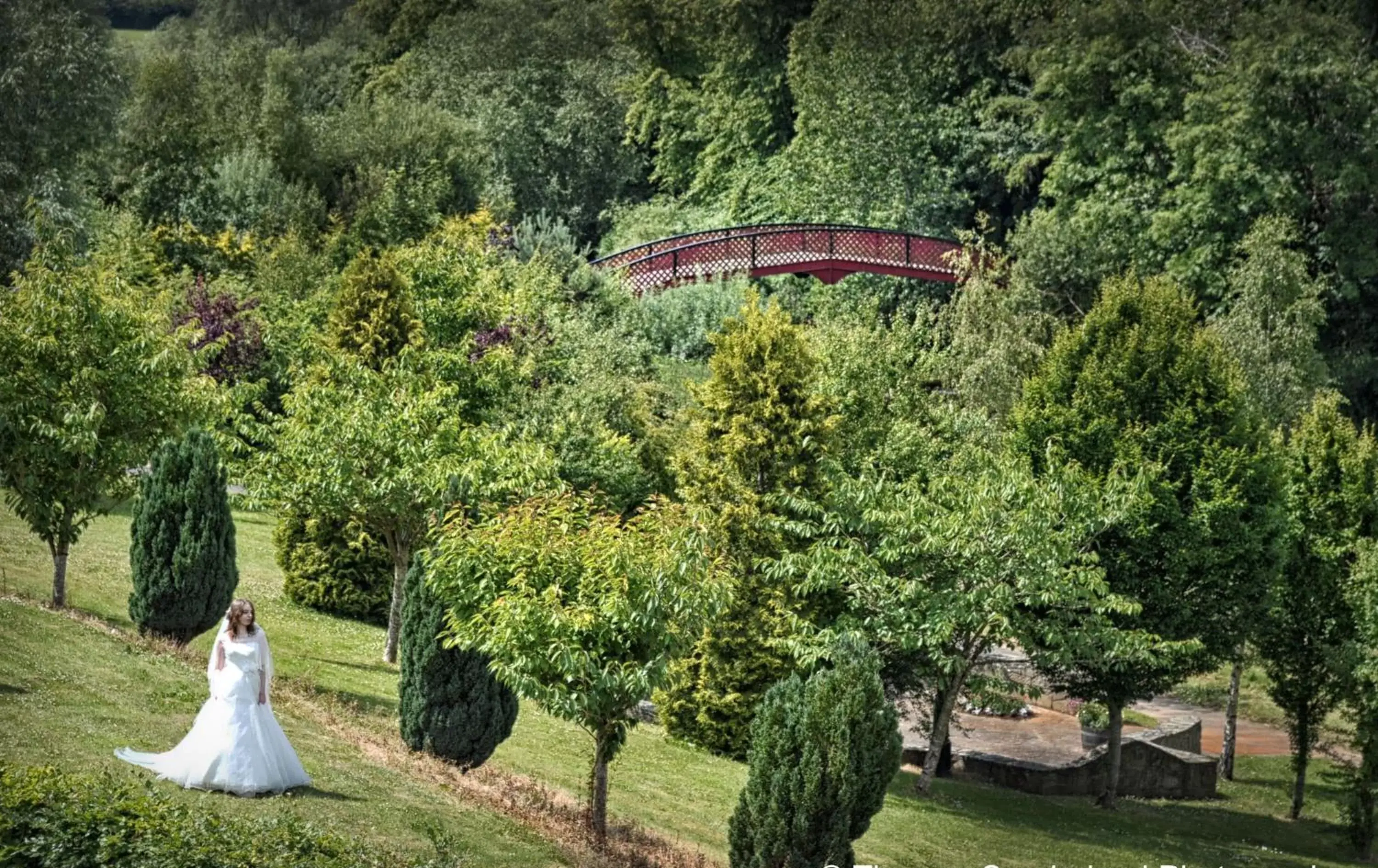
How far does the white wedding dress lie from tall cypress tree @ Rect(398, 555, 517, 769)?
13.2 feet

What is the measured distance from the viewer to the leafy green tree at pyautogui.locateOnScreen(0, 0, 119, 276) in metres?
49.2

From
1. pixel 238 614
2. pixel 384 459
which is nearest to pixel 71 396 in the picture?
pixel 384 459

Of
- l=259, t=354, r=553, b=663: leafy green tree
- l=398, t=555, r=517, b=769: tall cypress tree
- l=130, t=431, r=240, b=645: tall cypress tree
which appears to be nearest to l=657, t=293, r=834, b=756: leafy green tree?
l=259, t=354, r=553, b=663: leafy green tree

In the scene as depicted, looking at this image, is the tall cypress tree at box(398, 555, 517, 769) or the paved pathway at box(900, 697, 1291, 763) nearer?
the tall cypress tree at box(398, 555, 517, 769)

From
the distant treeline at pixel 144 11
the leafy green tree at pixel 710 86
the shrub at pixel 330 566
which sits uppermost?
the distant treeline at pixel 144 11

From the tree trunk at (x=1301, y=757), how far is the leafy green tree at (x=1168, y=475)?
8.83ft

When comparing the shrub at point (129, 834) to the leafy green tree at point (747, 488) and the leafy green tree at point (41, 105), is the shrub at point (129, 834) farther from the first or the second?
the leafy green tree at point (41, 105)

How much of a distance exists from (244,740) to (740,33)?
59.1 meters

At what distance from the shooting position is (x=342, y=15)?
342ft

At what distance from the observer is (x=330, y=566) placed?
37.6 metres

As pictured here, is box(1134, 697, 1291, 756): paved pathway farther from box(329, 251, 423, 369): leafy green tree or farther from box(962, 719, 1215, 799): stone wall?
box(329, 251, 423, 369): leafy green tree

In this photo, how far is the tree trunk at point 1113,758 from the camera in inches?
1387

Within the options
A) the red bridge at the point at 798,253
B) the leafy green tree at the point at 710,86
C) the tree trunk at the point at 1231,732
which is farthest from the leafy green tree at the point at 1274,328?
the leafy green tree at the point at 710,86

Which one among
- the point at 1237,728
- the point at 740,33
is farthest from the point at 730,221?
the point at 1237,728
